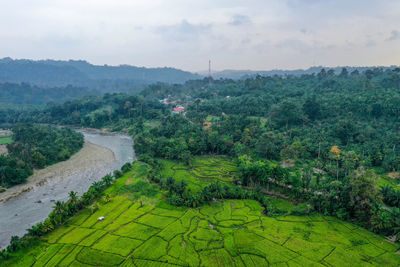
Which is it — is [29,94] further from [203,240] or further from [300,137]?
[203,240]

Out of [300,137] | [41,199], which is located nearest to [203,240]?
[41,199]

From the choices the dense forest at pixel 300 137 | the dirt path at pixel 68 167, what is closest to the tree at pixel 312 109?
the dense forest at pixel 300 137

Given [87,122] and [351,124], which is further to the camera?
[87,122]

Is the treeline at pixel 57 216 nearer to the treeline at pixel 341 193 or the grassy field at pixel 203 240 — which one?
the grassy field at pixel 203 240

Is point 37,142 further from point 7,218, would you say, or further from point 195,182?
point 195,182

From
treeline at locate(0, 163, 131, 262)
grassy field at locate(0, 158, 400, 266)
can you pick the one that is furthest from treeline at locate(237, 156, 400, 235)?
treeline at locate(0, 163, 131, 262)

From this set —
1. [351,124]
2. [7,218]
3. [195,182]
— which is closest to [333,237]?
[195,182]

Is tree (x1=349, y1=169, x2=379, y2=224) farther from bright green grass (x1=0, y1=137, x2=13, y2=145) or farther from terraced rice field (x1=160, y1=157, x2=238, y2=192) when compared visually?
bright green grass (x1=0, y1=137, x2=13, y2=145)
